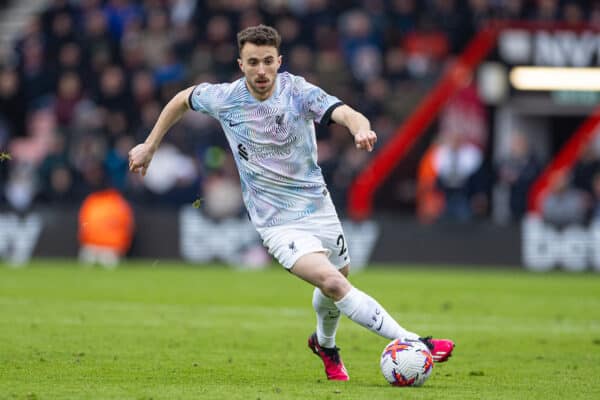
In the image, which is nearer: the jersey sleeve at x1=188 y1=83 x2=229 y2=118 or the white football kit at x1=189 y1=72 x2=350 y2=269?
the white football kit at x1=189 y1=72 x2=350 y2=269

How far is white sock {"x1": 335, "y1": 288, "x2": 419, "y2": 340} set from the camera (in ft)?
28.1

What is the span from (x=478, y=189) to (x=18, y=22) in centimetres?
1383

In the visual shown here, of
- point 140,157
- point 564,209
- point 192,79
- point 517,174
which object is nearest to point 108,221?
point 192,79

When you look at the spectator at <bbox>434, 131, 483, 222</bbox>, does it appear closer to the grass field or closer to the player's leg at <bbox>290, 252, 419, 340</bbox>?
the grass field

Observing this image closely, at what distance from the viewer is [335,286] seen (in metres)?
8.56

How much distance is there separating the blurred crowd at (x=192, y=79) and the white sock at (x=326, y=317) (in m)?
13.5

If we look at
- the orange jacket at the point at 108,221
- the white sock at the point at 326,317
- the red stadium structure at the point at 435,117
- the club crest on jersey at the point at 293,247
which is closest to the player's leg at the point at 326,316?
the white sock at the point at 326,317

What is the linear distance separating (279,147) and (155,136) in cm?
92

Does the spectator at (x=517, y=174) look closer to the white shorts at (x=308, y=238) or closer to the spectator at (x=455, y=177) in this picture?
the spectator at (x=455, y=177)

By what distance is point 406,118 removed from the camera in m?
25.0

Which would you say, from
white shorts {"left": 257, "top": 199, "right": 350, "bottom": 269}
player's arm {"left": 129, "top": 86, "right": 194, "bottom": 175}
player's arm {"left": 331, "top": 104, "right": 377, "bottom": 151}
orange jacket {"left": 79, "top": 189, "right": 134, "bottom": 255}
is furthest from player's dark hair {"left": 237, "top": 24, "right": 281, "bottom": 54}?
orange jacket {"left": 79, "top": 189, "right": 134, "bottom": 255}

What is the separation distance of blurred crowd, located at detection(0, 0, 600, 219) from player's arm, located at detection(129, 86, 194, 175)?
13640 millimetres

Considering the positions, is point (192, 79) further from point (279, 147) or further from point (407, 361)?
point (407, 361)

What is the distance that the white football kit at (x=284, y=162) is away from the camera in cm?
902
